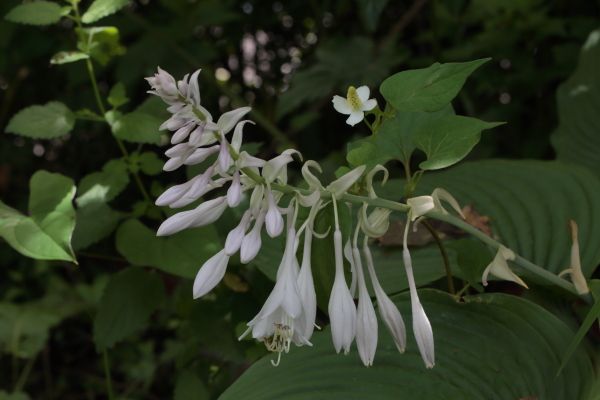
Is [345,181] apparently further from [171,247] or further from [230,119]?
[171,247]

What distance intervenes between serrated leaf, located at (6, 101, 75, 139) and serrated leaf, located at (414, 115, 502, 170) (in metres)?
0.65

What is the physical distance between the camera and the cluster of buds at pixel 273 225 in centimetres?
78

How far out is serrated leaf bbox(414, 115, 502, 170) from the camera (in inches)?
34.5

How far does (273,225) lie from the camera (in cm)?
78

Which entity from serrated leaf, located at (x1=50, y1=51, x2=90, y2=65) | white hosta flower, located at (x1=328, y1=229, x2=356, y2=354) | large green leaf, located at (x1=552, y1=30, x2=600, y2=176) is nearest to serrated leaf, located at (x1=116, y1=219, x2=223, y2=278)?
Answer: serrated leaf, located at (x1=50, y1=51, x2=90, y2=65)

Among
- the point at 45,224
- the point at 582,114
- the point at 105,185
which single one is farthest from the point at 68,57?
the point at 582,114

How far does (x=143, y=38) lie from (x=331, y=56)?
53 cm

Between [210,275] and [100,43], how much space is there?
30.0 inches

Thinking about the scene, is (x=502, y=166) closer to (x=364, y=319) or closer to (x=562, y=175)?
(x=562, y=175)

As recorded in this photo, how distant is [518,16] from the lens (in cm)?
205

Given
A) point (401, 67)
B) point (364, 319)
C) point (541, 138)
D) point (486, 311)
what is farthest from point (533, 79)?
point (364, 319)

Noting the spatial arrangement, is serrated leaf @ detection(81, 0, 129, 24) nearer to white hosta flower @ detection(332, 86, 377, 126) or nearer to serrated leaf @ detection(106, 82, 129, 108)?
serrated leaf @ detection(106, 82, 129, 108)

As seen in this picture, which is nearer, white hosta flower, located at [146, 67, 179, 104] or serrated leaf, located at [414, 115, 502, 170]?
white hosta flower, located at [146, 67, 179, 104]

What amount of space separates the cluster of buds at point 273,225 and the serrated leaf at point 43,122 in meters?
0.54
